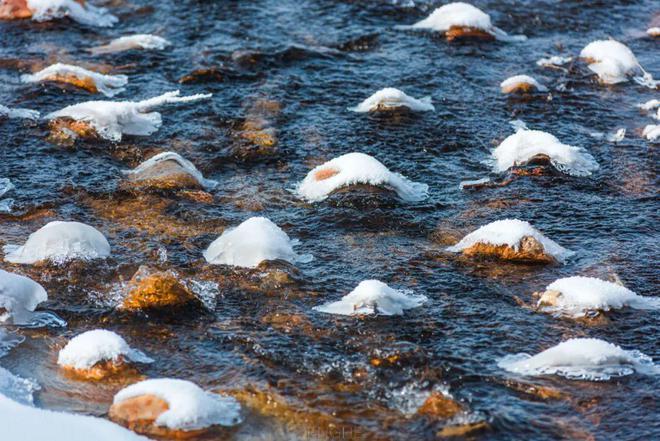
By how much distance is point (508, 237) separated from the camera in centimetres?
448

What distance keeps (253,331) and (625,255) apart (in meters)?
1.82

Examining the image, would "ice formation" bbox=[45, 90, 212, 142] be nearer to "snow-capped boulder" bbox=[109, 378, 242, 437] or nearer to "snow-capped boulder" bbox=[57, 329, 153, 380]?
"snow-capped boulder" bbox=[57, 329, 153, 380]

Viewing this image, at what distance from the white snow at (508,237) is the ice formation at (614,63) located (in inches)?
95.8

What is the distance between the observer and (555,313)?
4035 mm

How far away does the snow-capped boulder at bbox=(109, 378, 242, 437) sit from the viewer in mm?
3258

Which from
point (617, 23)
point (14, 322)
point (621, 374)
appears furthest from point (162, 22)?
point (621, 374)

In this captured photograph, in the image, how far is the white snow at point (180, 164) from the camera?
5.19m

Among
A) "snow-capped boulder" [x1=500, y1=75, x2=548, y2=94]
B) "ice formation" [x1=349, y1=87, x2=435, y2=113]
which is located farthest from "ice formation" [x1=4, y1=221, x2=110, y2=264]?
"snow-capped boulder" [x1=500, y1=75, x2=548, y2=94]

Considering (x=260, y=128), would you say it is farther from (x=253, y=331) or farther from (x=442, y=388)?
(x=442, y=388)

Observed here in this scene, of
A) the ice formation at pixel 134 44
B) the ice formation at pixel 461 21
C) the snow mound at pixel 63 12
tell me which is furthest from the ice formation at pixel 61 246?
the ice formation at pixel 461 21

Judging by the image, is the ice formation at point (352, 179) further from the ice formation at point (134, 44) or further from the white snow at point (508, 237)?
the ice formation at point (134, 44)

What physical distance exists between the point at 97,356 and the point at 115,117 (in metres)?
2.45

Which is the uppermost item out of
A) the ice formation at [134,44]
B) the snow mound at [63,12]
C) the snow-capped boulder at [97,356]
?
the snow mound at [63,12]

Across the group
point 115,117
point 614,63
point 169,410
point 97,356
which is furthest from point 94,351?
point 614,63
